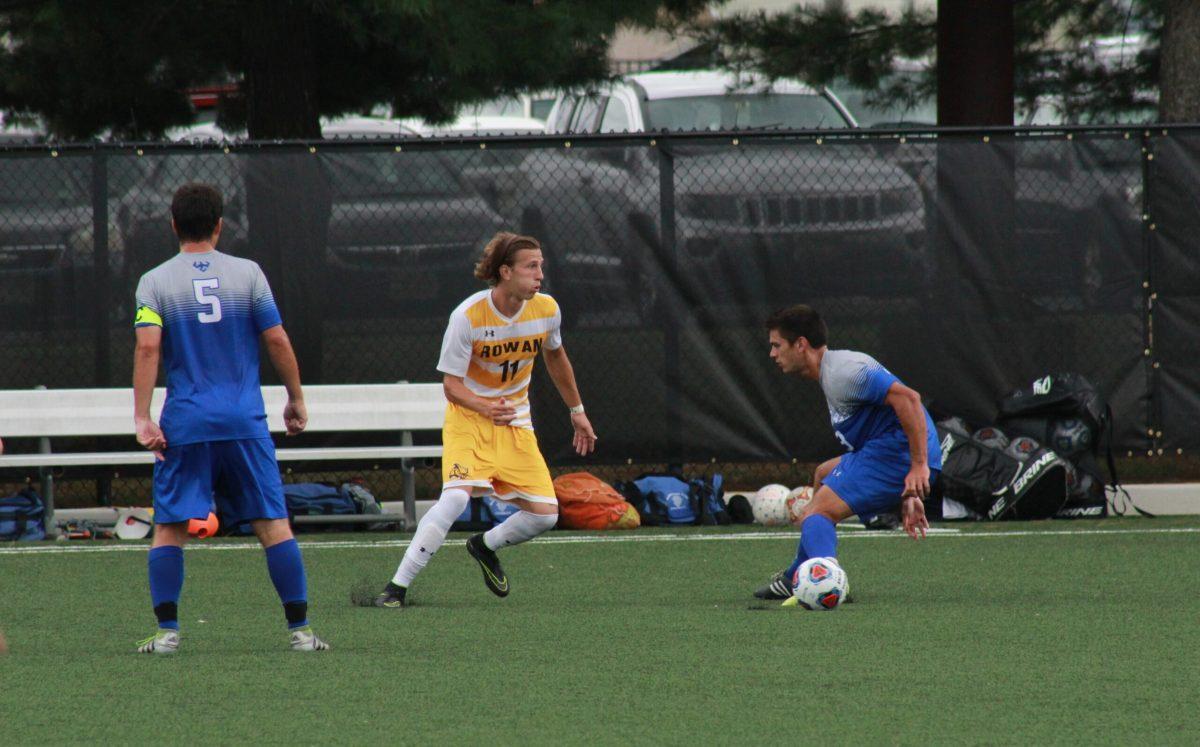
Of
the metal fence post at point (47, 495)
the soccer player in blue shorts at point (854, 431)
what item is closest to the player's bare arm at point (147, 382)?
the soccer player in blue shorts at point (854, 431)

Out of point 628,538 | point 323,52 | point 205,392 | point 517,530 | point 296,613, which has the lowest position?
point 628,538

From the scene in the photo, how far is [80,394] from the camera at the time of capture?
10148 millimetres

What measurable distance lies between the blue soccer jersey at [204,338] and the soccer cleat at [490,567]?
182 cm

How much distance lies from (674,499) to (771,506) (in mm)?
602

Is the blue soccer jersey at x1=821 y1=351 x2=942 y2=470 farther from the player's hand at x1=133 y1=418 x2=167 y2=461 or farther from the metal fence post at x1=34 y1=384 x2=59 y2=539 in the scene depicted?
the metal fence post at x1=34 y1=384 x2=59 y2=539

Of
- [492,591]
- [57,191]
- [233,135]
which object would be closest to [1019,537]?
[492,591]

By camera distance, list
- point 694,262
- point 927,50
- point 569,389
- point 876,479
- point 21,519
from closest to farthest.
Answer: point 876,479 → point 569,389 → point 21,519 → point 694,262 → point 927,50

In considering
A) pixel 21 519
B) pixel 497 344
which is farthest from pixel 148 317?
pixel 21 519

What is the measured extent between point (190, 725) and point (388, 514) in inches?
214

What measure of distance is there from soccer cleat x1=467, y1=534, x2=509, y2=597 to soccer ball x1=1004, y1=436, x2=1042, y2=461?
153 inches

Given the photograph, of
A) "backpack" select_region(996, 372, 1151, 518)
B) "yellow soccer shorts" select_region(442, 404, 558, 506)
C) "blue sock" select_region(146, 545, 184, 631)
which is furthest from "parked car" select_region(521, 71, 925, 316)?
"blue sock" select_region(146, 545, 184, 631)

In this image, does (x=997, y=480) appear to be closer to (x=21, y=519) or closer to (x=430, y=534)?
(x=430, y=534)

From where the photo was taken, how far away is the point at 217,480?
6.05m

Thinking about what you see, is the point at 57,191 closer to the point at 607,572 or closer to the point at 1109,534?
the point at 607,572
